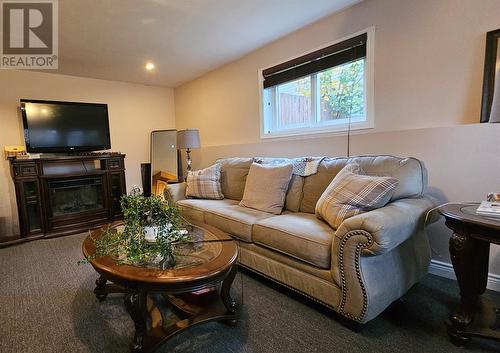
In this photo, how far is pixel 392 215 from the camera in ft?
4.69

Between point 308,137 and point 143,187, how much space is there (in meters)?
3.23

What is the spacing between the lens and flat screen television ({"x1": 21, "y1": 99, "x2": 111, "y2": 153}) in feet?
11.5

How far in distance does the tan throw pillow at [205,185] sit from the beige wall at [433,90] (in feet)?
3.82

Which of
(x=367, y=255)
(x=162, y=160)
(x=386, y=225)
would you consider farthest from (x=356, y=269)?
(x=162, y=160)

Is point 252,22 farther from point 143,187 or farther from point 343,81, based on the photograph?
point 143,187

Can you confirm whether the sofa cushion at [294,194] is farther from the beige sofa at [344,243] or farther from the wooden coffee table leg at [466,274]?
the wooden coffee table leg at [466,274]

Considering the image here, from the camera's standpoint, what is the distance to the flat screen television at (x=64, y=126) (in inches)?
138

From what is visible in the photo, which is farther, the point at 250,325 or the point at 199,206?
the point at 199,206

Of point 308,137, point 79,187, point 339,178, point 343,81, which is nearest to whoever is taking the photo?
point 339,178

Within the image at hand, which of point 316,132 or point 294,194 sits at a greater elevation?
point 316,132

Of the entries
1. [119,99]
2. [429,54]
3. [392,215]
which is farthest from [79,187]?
[429,54]

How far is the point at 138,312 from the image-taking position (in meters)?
1.30

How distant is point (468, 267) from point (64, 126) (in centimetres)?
456

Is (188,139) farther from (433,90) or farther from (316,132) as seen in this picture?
(433,90)
